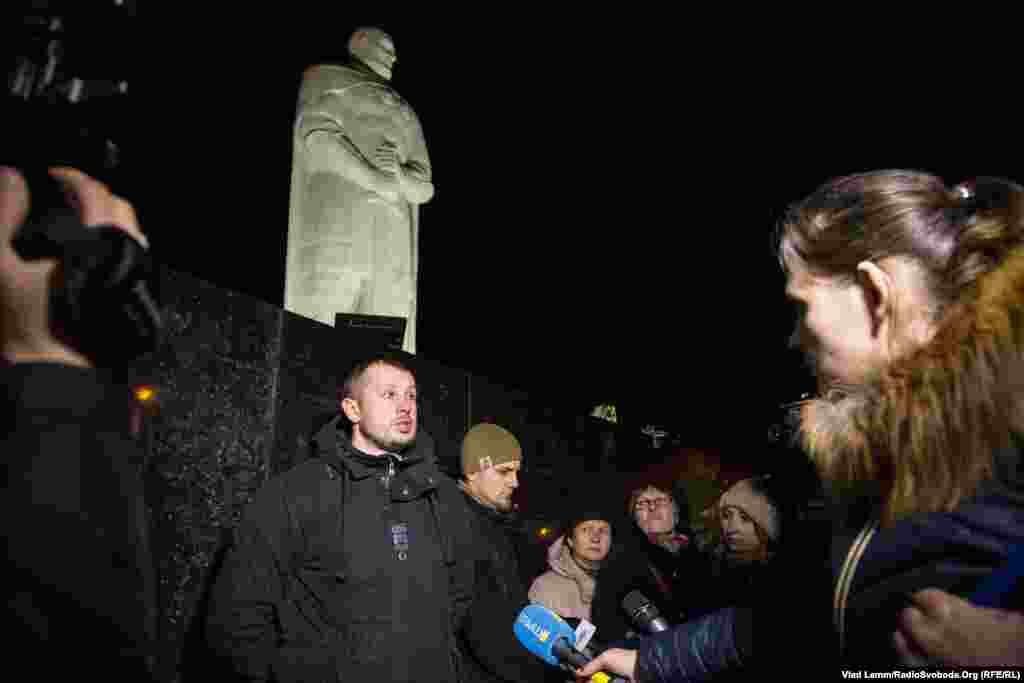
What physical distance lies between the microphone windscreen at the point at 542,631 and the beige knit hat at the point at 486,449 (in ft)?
7.55

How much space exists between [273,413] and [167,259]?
581 centimetres

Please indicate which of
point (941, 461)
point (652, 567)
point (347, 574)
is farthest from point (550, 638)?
point (652, 567)

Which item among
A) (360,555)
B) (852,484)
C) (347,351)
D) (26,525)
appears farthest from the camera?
(347,351)

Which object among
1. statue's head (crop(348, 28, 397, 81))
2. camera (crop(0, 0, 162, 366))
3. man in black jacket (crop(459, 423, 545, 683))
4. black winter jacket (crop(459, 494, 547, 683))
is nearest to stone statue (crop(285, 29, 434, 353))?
statue's head (crop(348, 28, 397, 81))

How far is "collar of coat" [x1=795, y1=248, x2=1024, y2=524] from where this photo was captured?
1.42m

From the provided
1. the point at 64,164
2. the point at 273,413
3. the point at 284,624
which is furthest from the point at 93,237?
the point at 273,413

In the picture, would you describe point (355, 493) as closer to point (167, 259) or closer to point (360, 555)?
point (360, 555)

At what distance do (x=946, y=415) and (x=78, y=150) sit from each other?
193cm

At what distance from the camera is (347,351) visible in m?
4.68

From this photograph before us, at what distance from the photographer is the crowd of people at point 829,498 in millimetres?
1130

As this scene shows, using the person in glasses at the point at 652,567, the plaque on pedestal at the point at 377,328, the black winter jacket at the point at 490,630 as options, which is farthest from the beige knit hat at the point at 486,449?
the person in glasses at the point at 652,567

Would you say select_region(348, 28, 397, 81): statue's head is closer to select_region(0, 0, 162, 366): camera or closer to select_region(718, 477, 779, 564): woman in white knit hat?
select_region(718, 477, 779, 564): woman in white knit hat

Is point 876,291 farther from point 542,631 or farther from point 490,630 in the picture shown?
point 490,630

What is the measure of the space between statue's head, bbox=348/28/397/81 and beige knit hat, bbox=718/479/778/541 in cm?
527
